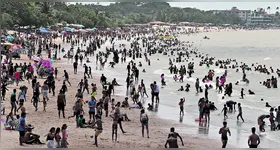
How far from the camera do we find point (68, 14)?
79.3 meters

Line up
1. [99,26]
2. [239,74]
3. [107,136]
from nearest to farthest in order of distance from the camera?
[107,136], [239,74], [99,26]

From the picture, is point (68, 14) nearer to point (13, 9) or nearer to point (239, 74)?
point (13, 9)

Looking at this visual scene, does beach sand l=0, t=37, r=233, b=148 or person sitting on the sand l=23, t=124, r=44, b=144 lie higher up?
person sitting on the sand l=23, t=124, r=44, b=144

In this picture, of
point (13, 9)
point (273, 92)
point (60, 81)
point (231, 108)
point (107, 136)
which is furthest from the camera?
point (13, 9)

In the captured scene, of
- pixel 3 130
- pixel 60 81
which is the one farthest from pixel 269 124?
pixel 60 81

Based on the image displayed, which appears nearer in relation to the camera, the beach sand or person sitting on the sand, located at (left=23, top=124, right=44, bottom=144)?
person sitting on the sand, located at (left=23, top=124, right=44, bottom=144)

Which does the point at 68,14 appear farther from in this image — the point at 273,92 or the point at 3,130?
the point at 3,130

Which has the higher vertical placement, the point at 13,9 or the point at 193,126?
the point at 13,9

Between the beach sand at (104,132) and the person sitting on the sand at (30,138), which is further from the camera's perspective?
the beach sand at (104,132)

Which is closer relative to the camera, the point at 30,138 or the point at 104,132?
the point at 30,138

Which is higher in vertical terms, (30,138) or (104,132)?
(30,138)

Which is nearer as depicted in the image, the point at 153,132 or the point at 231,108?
the point at 153,132

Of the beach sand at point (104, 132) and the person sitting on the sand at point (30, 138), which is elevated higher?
the person sitting on the sand at point (30, 138)

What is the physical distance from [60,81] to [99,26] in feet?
245
